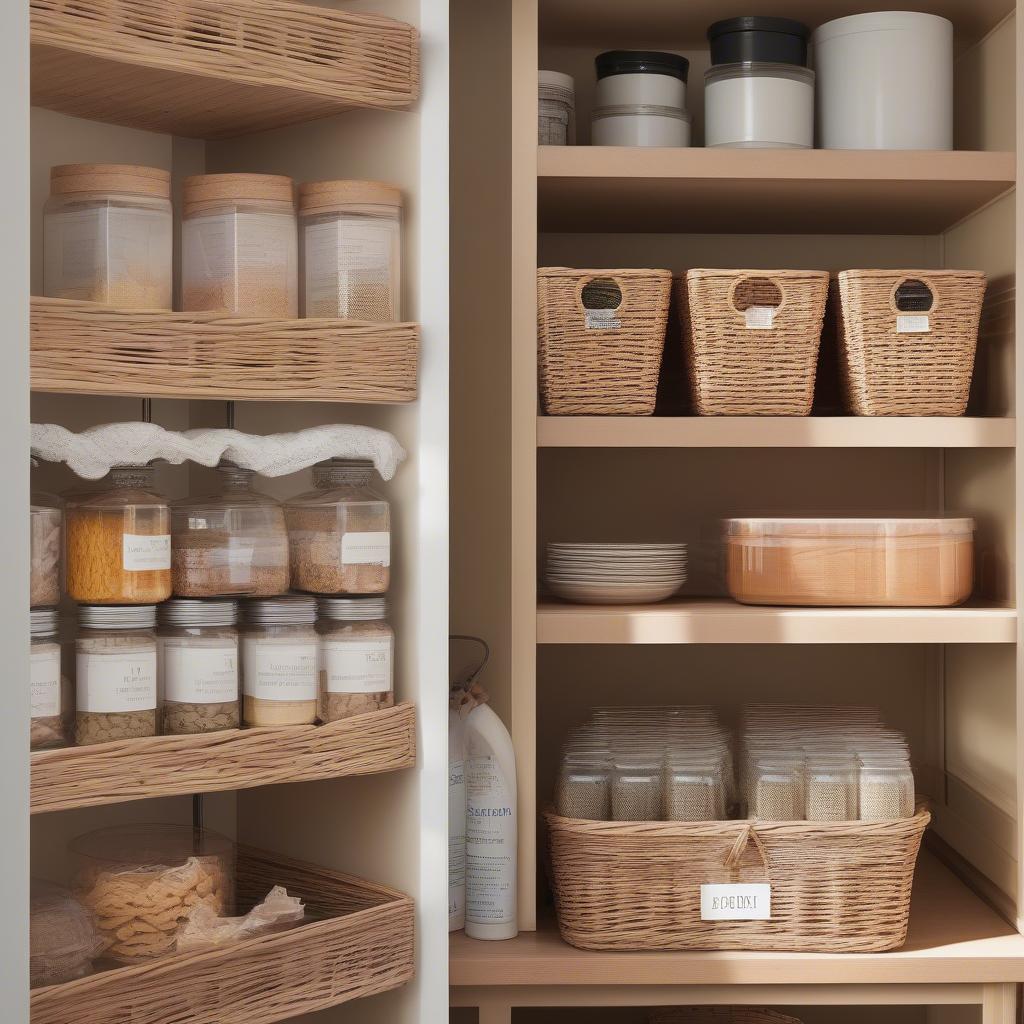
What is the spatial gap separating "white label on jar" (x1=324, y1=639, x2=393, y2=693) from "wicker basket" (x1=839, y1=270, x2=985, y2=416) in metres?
0.79

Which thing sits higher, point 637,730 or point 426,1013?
point 637,730

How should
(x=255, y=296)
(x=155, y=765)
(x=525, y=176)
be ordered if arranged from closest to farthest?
(x=155, y=765) → (x=255, y=296) → (x=525, y=176)

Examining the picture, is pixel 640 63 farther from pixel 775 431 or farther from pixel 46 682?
pixel 46 682

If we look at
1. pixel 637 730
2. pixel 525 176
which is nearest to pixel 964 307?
pixel 525 176

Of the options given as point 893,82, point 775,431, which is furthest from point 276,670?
point 893,82

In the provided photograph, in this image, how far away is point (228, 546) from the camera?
1.42m

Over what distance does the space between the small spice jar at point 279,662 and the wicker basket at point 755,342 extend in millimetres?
658

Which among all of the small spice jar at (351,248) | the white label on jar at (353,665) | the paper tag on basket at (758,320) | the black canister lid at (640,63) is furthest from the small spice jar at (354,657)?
the black canister lid at (640,63)

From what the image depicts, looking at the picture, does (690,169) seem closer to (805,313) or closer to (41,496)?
(805,313)

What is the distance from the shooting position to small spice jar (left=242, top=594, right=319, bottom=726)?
143cm

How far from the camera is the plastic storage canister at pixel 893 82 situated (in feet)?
5.69

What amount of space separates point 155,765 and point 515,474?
0.62 m

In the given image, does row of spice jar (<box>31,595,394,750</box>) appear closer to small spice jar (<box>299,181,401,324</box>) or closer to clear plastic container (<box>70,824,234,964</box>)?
clear plastic container (<box>70,824,234,964</box>)

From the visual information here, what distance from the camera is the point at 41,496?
1.33 m
